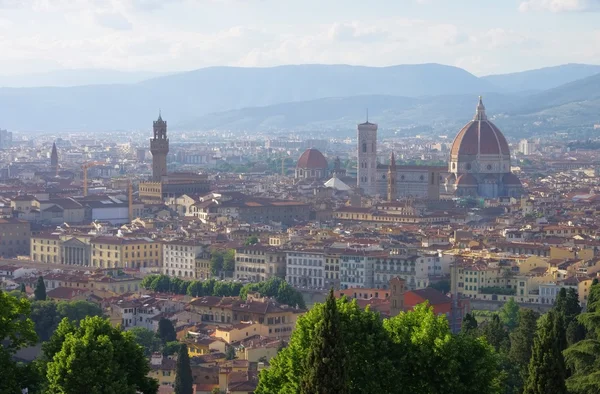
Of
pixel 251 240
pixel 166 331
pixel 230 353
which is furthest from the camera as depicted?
pixel 251 240

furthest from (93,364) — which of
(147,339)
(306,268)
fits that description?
(306,268)

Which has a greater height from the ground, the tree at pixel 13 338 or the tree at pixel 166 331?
the tree at pixel 13 338

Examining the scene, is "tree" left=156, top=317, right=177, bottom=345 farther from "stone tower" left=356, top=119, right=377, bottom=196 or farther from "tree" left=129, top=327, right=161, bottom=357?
"stone tower" left=356, top=119, right=377, bottom=196

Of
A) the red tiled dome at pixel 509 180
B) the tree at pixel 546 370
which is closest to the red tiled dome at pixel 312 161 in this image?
the red tiled dome at pixel 509 180

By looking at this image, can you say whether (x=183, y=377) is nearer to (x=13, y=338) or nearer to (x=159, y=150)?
(x=13, y=338)

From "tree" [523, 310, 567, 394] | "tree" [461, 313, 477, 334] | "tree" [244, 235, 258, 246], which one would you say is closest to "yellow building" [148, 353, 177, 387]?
"tree" [461, 313, 477, 334]

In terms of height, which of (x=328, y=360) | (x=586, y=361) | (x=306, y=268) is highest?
(x=328, y=360)

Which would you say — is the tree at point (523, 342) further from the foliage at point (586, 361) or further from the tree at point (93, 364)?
the tree at point (93, 364)
